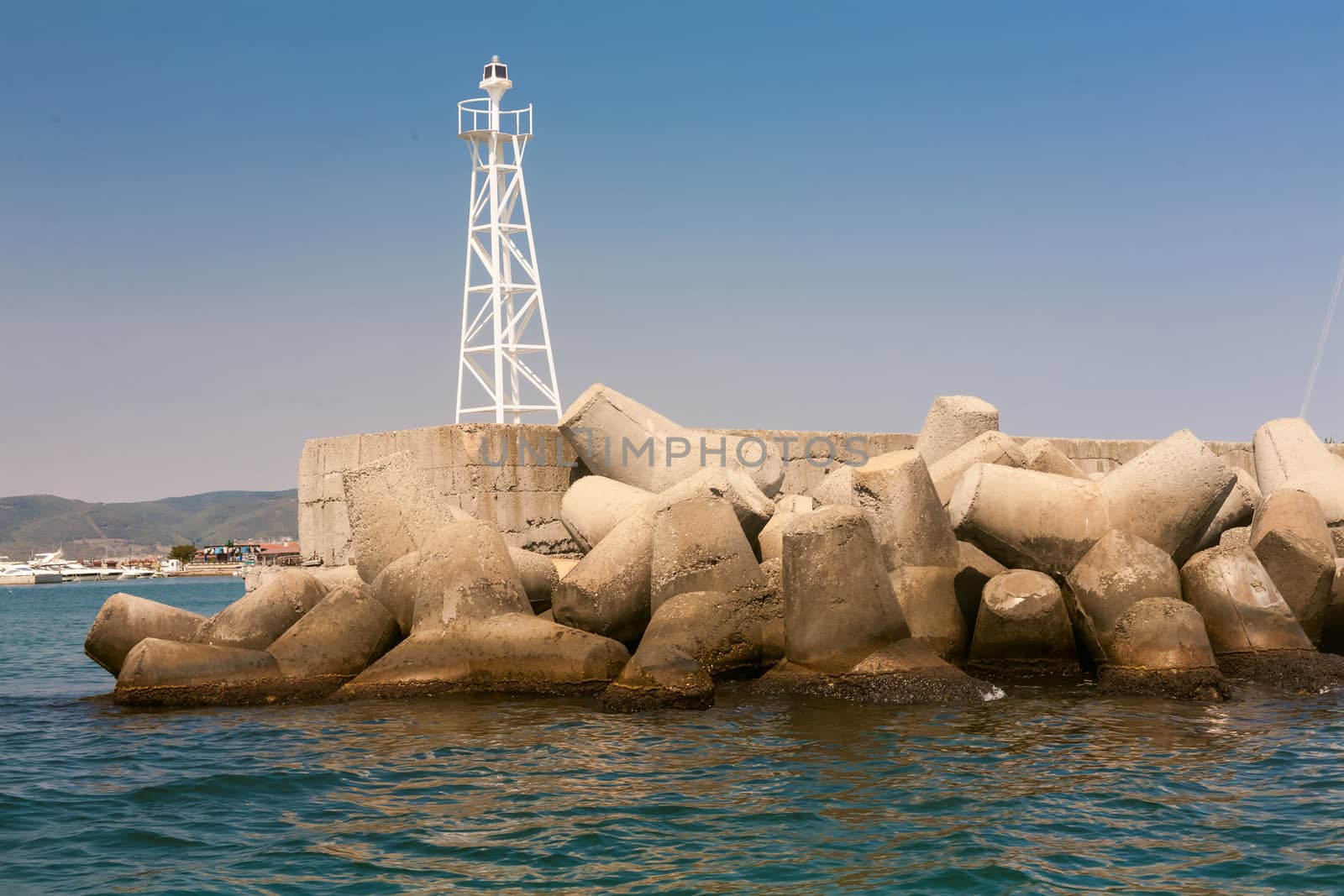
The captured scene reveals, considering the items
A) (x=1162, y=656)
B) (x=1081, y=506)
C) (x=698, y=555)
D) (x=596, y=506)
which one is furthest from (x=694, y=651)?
(x=1081, y=506)

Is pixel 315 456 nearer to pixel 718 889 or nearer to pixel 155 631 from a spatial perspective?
pixel 155 631

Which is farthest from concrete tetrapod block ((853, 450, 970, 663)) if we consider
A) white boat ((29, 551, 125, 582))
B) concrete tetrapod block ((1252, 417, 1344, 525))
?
white boat ((29, 551, 125, 582))

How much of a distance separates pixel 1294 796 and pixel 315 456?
9.44 metres

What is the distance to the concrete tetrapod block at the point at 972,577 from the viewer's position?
919 cm

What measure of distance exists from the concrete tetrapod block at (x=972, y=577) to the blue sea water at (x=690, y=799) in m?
0.78

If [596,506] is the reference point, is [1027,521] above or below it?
below

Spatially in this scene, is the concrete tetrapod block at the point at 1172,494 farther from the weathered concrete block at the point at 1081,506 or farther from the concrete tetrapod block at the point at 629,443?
the concrete tetrapod block at the point at 629,443

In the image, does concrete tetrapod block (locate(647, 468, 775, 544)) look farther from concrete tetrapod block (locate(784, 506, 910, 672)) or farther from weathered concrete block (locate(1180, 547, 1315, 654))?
weathered concrete block (locate(1180, 547, 1315, 654))

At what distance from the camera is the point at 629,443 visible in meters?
11.6

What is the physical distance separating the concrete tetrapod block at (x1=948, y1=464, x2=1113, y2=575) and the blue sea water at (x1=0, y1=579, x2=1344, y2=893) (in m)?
1.08

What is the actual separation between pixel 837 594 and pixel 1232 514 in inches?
172

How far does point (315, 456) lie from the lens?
13000 millimetres

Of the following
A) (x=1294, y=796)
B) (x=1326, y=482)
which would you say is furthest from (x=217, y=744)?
(x=1326, y=482)

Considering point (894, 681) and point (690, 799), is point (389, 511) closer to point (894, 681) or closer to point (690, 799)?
point (894, 681)
